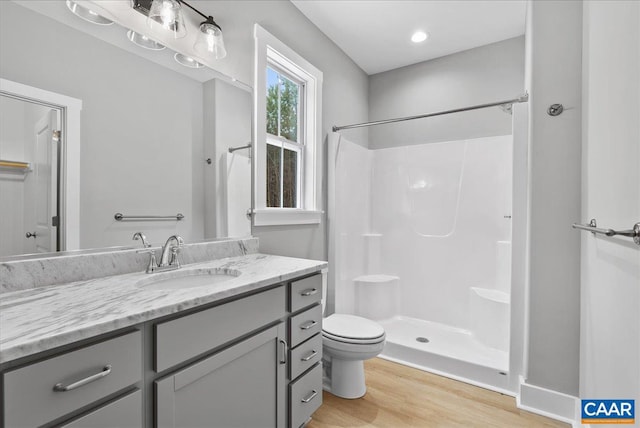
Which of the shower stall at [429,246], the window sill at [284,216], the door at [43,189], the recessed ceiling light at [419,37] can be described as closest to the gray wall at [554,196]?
the shower stall at [429,246]

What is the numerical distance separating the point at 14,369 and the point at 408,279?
9.38 feet

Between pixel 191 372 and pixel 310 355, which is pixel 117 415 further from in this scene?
pixel 310 355

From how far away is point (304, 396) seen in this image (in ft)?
4.65

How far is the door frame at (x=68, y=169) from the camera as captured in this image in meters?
1.05

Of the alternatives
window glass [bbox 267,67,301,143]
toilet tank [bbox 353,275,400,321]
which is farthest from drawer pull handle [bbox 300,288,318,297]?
toilet tank [bbox 353,275,400,321]

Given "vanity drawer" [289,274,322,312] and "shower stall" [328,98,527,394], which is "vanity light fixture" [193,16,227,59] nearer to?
"shower stall" [328,98,527,394]

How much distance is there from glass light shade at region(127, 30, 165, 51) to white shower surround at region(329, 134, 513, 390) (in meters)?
1.39

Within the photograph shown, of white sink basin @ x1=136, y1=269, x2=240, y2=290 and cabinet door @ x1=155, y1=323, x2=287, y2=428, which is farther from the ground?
white sink basin @ x1=136, y1=269, x2=240, y2=290

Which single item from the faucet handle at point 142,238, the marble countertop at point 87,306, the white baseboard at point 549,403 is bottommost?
the white baseboard at point 549,403

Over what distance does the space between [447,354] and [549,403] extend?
61 cm

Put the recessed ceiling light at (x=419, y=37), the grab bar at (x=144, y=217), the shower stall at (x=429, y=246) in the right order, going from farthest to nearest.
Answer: the recessed ceiling light at (x=419, y=37), the shower stall at (x=429, y=246), the grab bar at (x=144, y=217)

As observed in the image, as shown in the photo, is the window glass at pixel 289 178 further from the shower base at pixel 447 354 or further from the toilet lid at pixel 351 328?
the shower base at pixel 447 354

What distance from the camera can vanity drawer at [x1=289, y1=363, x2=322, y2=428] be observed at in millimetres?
1333

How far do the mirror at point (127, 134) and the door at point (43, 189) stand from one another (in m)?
0.01
